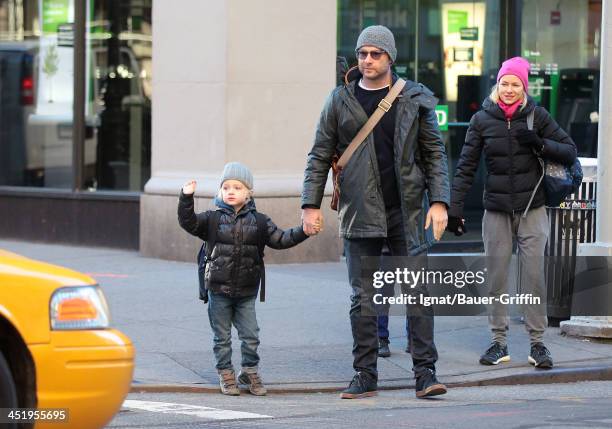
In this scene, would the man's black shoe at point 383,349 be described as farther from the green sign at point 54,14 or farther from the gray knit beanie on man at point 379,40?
the green sign at point 54,14

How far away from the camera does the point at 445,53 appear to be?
49.2 feet

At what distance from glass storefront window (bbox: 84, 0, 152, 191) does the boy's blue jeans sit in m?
6.59

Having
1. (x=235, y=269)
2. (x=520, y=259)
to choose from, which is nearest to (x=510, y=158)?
(x=520, y=259)

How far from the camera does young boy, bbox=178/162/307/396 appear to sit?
8.24 metres

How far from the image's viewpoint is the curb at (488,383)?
8.28 metres

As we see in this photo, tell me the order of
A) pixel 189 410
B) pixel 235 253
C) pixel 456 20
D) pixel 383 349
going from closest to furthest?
pixel 189 410 < pixel 235 253 < pixel 383 349 < pixel 456 20

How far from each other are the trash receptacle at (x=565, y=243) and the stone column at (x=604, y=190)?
164mm

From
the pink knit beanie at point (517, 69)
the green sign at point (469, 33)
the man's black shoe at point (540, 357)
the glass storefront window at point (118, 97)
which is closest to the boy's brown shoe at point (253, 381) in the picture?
the man's black shoe at point (540, 357)

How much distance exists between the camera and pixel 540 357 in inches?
355

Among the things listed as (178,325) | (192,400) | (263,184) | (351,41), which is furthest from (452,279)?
(351,41)

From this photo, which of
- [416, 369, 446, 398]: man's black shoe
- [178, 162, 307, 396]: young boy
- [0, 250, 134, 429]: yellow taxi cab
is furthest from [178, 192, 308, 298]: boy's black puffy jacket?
[0, 250, 134, 429]: yellow taxi cab

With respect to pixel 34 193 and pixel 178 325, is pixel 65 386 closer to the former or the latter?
pixel 178 325

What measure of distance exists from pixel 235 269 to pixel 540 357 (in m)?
2.23

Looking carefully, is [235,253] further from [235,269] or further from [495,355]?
[495,355]
